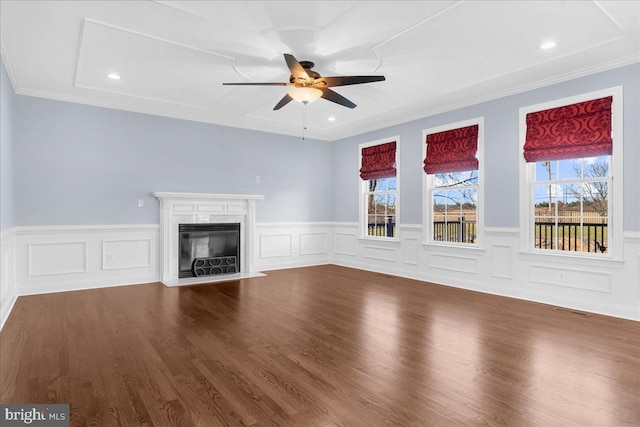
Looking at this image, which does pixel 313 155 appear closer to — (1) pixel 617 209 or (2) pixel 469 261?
(2) pixel 469 261

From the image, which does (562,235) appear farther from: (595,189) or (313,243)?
(313,243)

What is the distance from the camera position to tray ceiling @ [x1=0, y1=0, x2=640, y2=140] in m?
3.01

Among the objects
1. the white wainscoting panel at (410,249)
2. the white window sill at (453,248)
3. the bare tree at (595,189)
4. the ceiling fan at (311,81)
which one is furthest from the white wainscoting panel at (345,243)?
the bare tree at (595,189)

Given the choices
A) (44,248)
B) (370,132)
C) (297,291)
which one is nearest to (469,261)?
(297,291)

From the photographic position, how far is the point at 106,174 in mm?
5570

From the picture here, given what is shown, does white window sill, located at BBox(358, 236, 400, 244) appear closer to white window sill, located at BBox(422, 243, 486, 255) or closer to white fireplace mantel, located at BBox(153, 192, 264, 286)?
white window sill, located at BBox(422, 243, 486, 255)

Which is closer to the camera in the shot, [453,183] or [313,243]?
[453,183]

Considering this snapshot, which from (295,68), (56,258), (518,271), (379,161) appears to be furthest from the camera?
(379,161)

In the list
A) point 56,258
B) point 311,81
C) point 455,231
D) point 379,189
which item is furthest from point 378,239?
point 56,258

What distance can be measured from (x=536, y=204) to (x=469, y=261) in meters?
1.25

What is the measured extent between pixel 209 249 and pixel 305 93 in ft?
12.2

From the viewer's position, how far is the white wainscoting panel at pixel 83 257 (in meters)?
5.00

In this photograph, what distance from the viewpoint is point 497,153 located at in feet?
16.9

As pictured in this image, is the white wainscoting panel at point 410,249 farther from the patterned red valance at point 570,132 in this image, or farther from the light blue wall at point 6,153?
the light blue wall at point 6,153
